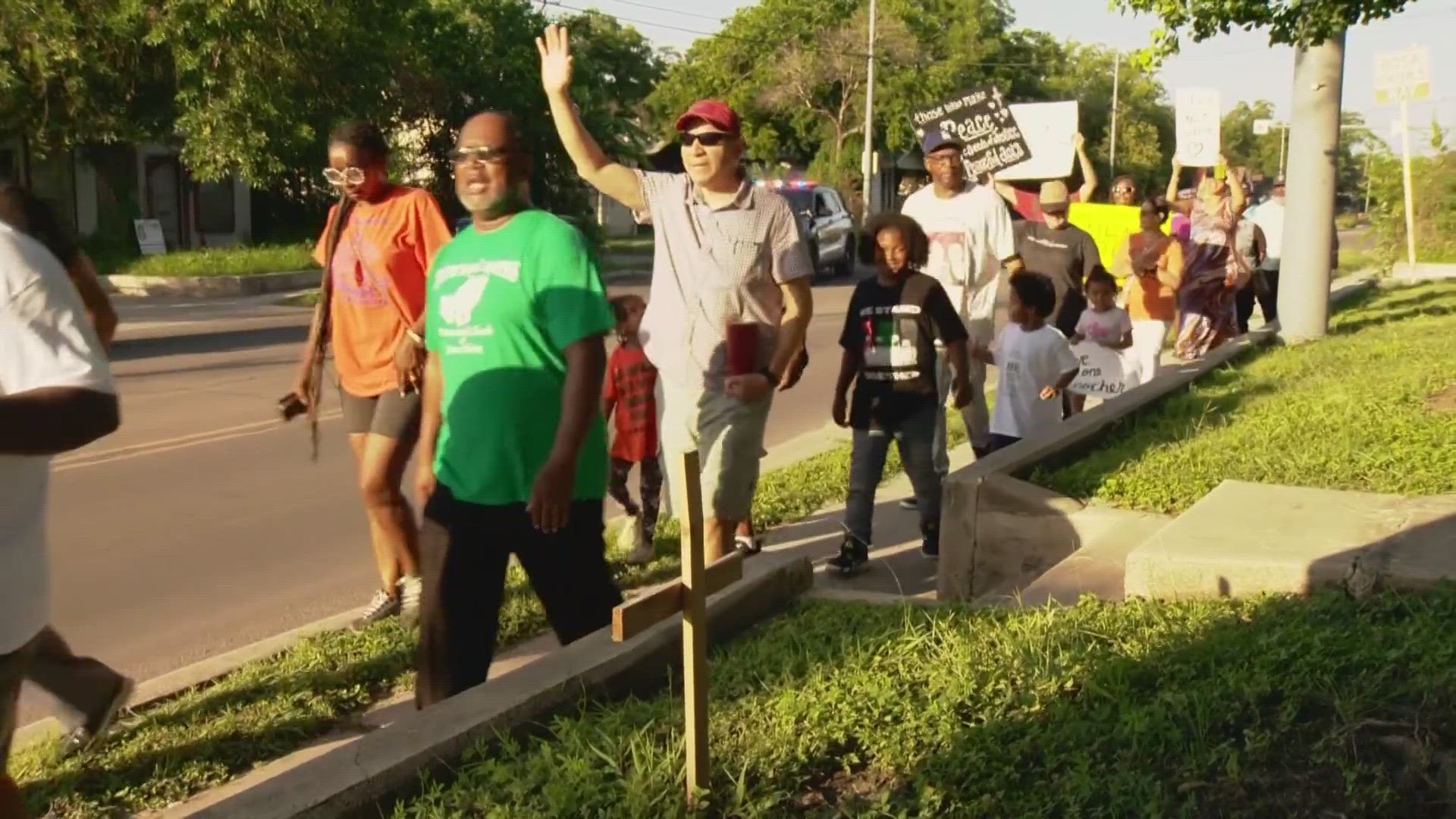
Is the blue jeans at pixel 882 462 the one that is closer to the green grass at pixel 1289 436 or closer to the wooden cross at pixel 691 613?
the green grass at pixel 1289 436

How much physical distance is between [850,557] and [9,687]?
4.18 metres

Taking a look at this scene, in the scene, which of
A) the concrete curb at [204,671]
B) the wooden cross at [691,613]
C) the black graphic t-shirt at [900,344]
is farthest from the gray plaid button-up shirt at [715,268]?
the wooden cross at [691,613]

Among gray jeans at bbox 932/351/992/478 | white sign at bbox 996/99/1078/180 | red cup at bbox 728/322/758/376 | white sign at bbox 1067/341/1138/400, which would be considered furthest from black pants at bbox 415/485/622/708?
white sign at bbox 996/99/1078/180

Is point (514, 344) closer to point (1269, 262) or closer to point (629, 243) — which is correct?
point (1269, 262)

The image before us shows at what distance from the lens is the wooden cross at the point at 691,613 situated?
3.00 metres

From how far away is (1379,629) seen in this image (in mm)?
4176

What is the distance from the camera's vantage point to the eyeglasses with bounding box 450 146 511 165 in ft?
13.1

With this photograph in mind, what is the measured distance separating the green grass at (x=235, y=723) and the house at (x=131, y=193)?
22.3m

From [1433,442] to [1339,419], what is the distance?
0.79 meters

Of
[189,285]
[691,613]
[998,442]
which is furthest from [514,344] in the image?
[189,285]

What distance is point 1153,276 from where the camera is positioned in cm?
1071

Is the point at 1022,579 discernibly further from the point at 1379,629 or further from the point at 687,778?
the point at 687,778

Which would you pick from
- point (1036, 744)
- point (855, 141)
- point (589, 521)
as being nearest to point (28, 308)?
point (589, 521)

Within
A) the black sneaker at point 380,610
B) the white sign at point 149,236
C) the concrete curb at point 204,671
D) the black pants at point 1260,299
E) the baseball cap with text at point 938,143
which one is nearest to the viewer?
the concrete curb at point 204,671
